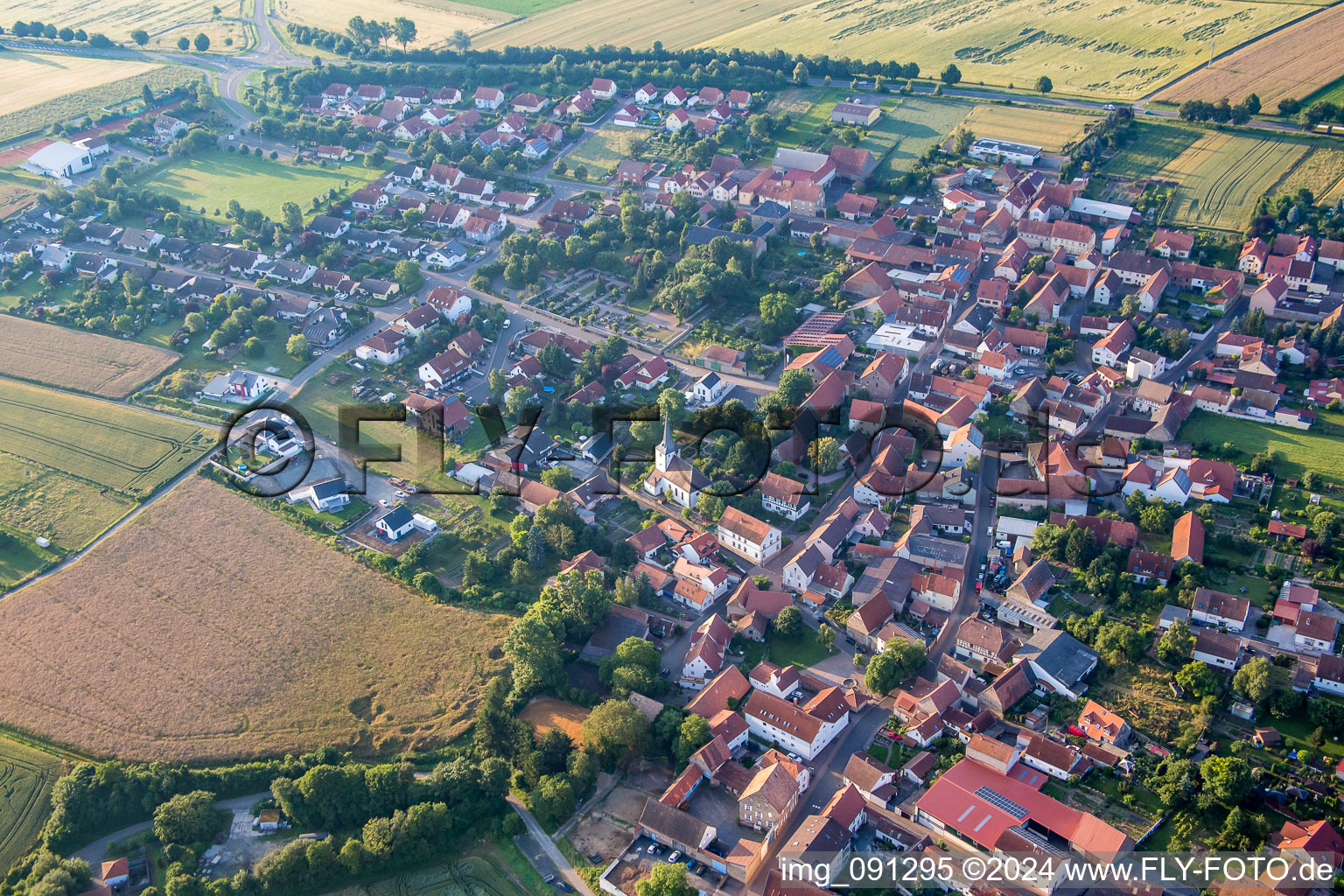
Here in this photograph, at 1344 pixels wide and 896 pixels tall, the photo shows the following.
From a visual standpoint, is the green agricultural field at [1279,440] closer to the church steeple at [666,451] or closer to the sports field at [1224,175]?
the sports field at [1224,175]

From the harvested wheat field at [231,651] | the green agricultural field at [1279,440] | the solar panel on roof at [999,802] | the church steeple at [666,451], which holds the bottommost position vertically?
the harvested wheat field at [231,651]

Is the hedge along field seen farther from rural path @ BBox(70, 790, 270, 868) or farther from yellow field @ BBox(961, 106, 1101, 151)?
rural path @ BBox(70, 790, 270, 868)

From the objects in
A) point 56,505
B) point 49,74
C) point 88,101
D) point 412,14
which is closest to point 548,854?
point 56,505

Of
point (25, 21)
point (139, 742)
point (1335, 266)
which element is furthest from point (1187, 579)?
point (25, 21)

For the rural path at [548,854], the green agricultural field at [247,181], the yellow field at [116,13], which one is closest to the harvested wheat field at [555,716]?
the rural path at [548,854]

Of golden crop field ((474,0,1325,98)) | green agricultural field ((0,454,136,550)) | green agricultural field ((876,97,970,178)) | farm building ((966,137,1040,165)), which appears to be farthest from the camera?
golden crop field ((474,0,1325,98))

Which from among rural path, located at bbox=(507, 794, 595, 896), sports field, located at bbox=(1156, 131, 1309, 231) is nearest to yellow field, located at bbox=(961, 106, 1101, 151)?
sports field, located at bbox=(1156, 131, 1309, 231)
